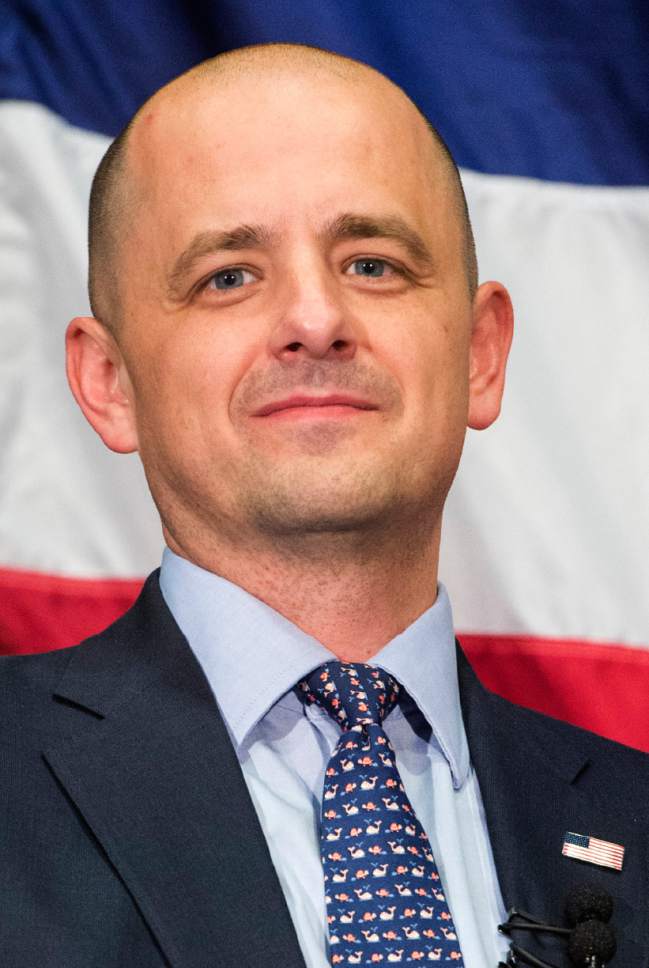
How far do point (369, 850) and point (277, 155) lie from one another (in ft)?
3.24

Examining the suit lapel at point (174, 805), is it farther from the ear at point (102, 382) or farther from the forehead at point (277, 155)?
the forehead at point (277, 155)

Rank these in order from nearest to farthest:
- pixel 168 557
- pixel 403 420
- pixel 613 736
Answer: pixel 403 420 < pixel 168 557 < pixel 613 736

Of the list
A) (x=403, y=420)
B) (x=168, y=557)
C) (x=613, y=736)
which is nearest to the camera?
(x=403, y=420)

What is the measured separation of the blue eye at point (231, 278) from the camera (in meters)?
2.33

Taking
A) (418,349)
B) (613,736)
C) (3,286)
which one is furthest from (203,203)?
(613,736)

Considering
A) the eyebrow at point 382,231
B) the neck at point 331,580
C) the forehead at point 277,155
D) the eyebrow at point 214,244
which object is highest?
the forehead at point 277,155

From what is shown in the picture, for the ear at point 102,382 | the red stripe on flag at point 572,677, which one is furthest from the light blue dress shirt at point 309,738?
the red stripe on flag at point 572,677

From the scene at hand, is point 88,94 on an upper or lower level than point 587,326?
upper

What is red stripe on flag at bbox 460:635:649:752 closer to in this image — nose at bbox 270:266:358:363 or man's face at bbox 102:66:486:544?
man's face at bbox 102:66:486:544

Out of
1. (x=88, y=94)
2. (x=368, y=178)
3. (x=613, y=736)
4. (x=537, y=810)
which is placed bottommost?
(x=537, y=810)

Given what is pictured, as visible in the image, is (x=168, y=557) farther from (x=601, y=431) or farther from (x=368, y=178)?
(x=601, y=431)

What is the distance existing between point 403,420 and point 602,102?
3.63 feet

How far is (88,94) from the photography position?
10.0 feet

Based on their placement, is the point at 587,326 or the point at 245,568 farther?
the point at 587,326
